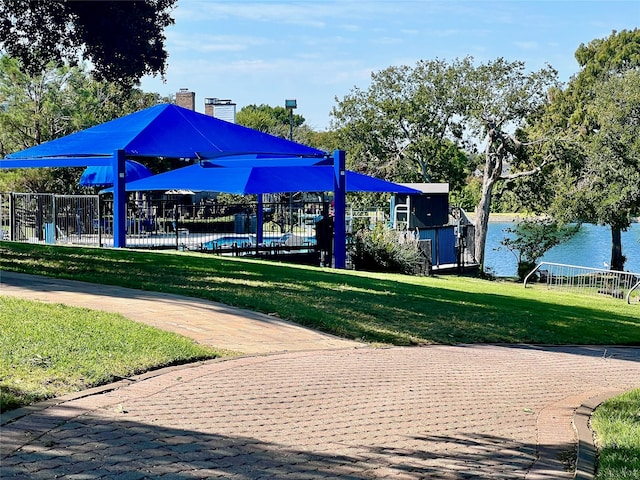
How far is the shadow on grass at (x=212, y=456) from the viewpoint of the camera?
17.4 ft

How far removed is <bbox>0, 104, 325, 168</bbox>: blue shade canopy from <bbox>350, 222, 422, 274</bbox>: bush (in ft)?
9.99

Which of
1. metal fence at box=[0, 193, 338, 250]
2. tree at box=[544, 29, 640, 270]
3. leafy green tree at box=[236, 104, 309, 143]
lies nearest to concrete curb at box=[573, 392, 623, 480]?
metal fence at box=[0, 193, 338, 250]

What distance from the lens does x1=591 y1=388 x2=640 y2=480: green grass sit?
19.6ft

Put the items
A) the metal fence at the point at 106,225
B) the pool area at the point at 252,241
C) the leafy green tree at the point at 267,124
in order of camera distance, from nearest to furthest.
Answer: the pool area at the point at 252,241, the metal fence at the point at 106,225, the leafy green tree at the point at 267,124

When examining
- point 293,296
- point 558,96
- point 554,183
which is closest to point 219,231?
point 293,296

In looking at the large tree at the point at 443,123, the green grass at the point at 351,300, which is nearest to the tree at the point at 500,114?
the large tree at the point at 443,123

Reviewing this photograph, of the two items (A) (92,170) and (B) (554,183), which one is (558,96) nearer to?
(B) (554,183)

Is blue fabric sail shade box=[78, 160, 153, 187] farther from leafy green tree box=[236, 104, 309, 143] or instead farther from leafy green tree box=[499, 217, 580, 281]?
leafy green tree box=[236, 104, 309, 143]

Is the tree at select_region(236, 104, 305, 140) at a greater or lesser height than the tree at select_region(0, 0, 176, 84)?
greater

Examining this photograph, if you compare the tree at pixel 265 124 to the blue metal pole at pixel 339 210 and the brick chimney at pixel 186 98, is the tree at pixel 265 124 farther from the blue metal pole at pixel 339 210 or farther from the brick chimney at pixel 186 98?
the blue metal pole at pixel 339 210

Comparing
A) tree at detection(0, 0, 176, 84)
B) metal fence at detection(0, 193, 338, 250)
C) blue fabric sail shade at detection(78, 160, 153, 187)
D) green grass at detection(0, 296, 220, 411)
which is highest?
tree at detection(0, 0, 176, 84)

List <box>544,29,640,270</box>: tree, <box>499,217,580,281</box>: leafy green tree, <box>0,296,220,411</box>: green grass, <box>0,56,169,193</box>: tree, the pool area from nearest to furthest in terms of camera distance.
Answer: <box>0,296,220,411</box>: green grass
the pool area
<box>0,56,169,193</box>: tree
<box>544,29,640,270</box>: tree
<box>499,217,580,281</box>: leafy green tree

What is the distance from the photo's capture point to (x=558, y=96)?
64562 millimetres

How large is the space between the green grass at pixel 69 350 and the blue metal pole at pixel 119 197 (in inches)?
454
